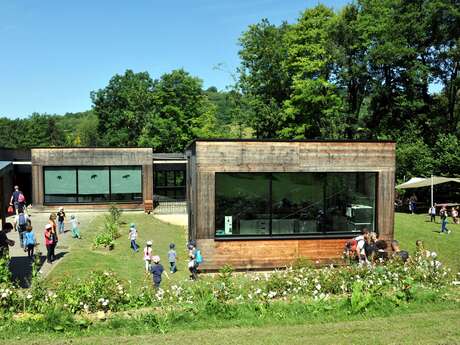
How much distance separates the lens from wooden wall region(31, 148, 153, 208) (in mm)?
30766

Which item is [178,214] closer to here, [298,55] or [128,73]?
[298,55]

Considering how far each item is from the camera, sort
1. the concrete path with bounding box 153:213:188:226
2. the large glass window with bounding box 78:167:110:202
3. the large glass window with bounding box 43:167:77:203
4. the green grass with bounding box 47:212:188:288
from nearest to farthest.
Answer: the green grass with bounding box 47:212:188:288
the concrete path with bounding box 153:213:188:226
the large glass window with bounding box 43:167:77:203
the large glass window with bounding box 78:167:110:202

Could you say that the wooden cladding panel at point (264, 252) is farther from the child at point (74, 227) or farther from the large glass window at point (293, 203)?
the child at point (74, 227)

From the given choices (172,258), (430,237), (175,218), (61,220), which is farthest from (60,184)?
(430,237)

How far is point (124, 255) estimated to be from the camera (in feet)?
61.5

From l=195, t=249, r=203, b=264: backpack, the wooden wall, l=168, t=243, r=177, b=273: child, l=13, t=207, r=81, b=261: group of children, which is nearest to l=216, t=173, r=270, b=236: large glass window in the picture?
l=195, t=249, r=203, b=264: backpack

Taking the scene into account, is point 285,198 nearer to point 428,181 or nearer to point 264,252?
point 264,252

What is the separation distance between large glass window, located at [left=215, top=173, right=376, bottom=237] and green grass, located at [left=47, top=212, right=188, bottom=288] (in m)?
3.08

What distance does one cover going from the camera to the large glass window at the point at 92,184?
31.2 meters

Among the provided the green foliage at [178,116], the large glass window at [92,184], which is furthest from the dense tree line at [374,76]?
the large glass window at [92,184]

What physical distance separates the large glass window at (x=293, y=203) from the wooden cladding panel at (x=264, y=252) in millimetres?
366

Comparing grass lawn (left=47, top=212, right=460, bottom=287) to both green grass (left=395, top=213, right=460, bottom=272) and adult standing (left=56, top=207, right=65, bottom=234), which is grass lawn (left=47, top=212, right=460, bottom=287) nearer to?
green grass (left=395, top=213, right=460, bottom=272)

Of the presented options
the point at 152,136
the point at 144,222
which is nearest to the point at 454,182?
the point at 144,222

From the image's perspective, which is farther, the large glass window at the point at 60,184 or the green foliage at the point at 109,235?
the large glass window at the point at 60,184
